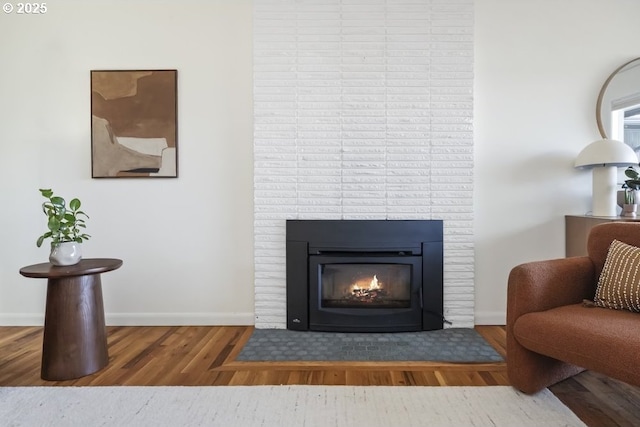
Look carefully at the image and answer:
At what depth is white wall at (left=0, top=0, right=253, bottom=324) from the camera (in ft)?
9.11

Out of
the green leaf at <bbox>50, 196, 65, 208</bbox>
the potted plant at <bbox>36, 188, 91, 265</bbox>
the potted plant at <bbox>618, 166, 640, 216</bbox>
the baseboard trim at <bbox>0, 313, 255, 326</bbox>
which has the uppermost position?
the potted plant at <bbox>618, 166, 640, 216</bbox>

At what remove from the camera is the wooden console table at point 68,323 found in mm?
1920

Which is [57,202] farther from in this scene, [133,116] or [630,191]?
[630,191]

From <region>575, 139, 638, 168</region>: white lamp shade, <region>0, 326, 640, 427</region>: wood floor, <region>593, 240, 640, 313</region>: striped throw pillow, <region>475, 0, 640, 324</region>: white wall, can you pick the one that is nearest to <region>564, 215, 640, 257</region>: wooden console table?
<region>475, 0, 640, 324</region>: white wall

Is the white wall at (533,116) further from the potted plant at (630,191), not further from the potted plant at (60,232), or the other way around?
the potted plant at (60,232)

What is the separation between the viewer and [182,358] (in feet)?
7.28

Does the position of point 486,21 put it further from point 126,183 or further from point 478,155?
point 126,183

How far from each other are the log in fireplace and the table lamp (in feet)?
3.58

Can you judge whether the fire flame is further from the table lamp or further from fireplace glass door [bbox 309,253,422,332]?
the table lamp

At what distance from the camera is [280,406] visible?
168cm

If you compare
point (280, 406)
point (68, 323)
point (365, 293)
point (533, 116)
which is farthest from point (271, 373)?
point (533, 116)

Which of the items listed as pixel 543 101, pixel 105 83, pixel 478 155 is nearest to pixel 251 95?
pixel 105 83

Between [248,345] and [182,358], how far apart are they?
0.42 m

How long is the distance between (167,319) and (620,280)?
2.91 meters
